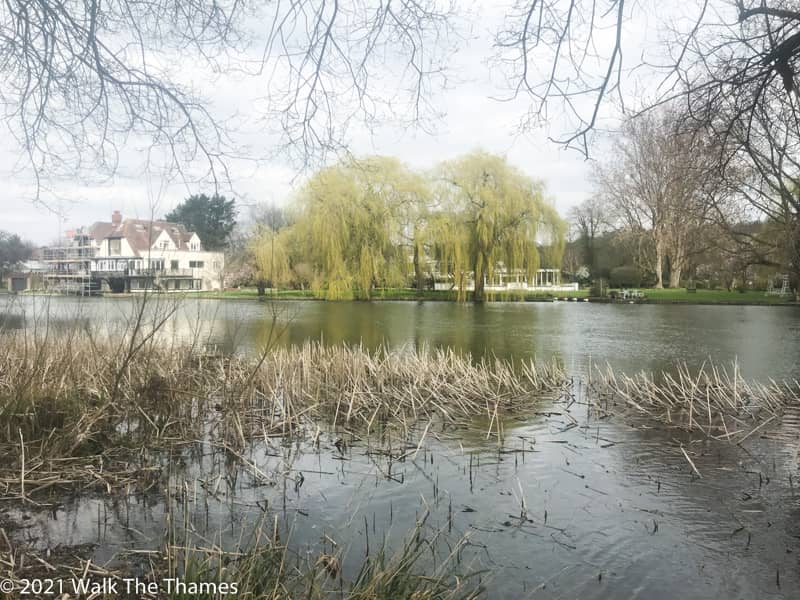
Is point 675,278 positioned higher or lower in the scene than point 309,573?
higher

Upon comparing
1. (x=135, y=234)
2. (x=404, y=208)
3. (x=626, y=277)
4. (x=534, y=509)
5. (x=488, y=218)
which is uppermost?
(x=135, y=234)

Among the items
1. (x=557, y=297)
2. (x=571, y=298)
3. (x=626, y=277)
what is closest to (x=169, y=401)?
(x=557, y=297)

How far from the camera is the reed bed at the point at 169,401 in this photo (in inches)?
200

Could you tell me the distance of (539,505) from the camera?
5426mm

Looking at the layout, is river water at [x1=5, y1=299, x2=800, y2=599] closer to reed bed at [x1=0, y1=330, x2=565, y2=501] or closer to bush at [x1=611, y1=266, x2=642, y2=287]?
reed bed at [x1=0, y1=330, x2=565, y2=501]

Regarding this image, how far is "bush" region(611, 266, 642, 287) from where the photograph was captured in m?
51.1

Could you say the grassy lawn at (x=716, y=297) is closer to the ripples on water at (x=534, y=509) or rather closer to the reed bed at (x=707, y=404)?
the reed bed at (x=707, y=404)

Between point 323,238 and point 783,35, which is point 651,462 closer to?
point 783,35

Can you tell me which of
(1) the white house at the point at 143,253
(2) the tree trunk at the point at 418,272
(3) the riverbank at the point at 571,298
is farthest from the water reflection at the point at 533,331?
(1) the white house at the point at 143,253

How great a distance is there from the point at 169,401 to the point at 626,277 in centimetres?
4912

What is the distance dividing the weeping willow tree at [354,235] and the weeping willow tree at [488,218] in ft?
8.40

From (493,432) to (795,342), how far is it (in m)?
14.9

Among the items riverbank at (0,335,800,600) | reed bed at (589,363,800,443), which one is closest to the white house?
reed bed at (589,363,800,443)

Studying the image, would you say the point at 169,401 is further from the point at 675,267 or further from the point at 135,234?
the point at 135,234
